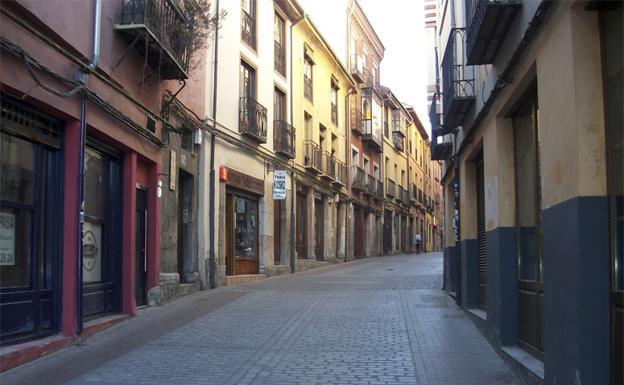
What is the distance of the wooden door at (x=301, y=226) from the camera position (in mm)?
21714

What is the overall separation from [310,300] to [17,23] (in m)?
7.22

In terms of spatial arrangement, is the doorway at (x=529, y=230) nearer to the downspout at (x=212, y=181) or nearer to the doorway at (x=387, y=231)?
the downspout at (x=212, y=181)

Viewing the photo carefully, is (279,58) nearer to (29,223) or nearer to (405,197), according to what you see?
(29,223)

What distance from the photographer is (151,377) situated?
20.7 feet

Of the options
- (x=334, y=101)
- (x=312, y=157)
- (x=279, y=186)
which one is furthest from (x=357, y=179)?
(x=279, y=186)

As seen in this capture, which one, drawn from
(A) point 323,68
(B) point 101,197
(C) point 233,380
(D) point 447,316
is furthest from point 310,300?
(A) point 323,68

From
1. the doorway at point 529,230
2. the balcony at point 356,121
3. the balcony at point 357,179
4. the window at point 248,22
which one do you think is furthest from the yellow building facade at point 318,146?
the doorway at point 529,230

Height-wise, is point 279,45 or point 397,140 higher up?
point 279,45

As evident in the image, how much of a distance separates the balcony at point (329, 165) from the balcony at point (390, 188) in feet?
36.8

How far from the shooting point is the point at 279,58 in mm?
19703

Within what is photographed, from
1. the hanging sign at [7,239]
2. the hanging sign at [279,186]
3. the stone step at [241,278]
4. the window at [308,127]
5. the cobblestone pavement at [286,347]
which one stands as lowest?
the cobblestone pavement at [286,347]

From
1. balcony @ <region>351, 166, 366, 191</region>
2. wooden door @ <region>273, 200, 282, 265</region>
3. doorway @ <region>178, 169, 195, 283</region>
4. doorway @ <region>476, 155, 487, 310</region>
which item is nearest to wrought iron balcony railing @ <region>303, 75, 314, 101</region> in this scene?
wooden door @ <region>273, 200, 282, 265</region>

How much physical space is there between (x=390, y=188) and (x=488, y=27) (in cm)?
3051

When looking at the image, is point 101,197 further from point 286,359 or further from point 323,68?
point 323,68
